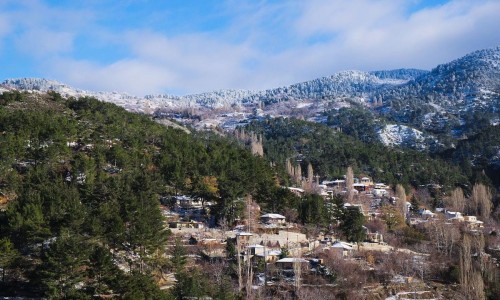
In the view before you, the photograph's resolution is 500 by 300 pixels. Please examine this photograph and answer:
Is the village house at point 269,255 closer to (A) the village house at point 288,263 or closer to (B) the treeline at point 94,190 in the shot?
(A) the village house at point 288,263

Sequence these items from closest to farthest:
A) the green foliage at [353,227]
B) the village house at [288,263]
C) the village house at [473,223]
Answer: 1. the village house at [288,263]
2. the green foliage at [353,227]
3. the village house at [473,223]

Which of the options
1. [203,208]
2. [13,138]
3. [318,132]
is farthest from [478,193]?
[13,138]

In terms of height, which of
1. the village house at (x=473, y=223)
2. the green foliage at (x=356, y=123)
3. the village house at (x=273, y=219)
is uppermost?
the green foliage at (x=356, y=123)

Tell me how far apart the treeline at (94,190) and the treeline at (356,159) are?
122ft

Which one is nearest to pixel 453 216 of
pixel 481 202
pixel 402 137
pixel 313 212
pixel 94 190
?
pixel 481 202

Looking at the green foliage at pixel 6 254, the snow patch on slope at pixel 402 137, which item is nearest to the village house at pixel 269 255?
the green foliage at pixel 6 254

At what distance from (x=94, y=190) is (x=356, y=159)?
250ft

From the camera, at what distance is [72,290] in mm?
27219

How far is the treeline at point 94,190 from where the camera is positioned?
93.2 ft

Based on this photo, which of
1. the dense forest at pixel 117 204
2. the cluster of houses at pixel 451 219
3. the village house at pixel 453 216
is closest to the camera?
the dense forest at pixel 117 204

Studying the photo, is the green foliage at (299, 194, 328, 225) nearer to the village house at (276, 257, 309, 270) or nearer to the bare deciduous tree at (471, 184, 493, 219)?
the village house at (276, 257, 309, 270)

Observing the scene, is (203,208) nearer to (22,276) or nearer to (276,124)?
(22,276)

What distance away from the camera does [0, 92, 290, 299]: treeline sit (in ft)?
93.2

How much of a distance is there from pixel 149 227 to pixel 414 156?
8987cm
